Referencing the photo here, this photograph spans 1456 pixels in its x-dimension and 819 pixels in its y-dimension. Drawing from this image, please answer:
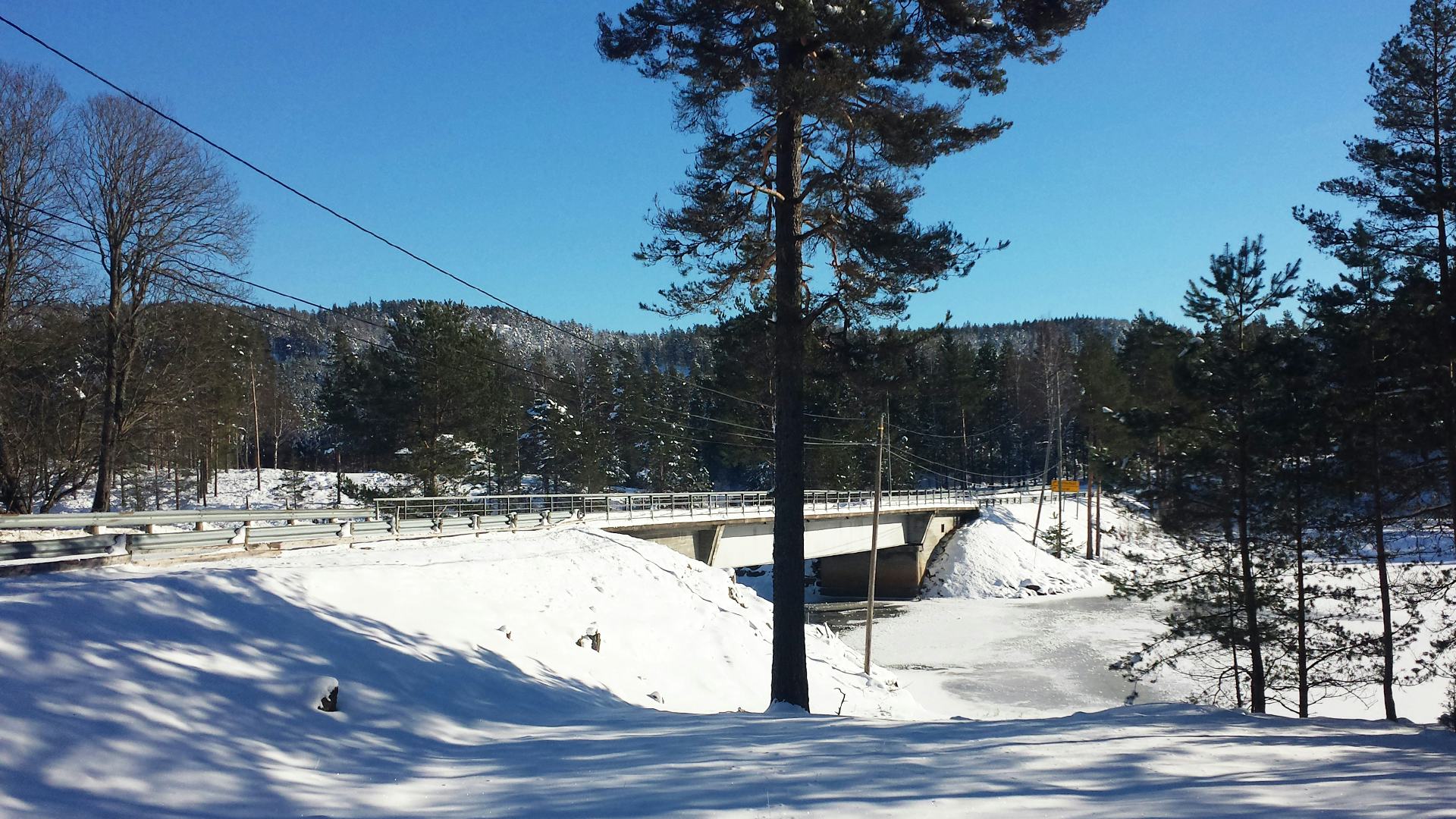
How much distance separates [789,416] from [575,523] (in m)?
15.2

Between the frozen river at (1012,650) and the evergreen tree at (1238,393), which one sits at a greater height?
the evergreen tree at (1238,393)

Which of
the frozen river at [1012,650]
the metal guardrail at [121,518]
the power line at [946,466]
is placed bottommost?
the frozen river at [1012,650]

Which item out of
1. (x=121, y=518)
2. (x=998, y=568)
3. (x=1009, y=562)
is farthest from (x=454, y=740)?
(x=1009, y=562)

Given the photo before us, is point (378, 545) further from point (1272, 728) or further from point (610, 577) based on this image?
point (1272, 728)

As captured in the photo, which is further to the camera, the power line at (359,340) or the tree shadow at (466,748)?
the power line at (359,340)

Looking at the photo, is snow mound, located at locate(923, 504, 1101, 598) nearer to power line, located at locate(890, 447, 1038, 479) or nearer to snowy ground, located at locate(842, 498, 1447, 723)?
snowy ground, located at locate(842, 498, 1447, 723)

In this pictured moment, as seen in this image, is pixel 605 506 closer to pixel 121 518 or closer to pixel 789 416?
pixel 121 518

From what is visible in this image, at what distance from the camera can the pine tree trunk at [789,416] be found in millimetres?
12695

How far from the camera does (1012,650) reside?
31.8 m

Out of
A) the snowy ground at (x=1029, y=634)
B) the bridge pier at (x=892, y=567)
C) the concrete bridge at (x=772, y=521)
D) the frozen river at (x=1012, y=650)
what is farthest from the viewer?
the bridge pier at (x=892, y=567)

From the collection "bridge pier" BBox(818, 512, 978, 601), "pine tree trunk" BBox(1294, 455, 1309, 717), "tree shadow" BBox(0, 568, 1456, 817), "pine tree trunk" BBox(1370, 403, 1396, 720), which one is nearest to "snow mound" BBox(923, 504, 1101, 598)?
"bridge pier" BBox(818, 512, 978, 601)

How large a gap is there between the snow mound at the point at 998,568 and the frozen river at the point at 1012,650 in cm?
127

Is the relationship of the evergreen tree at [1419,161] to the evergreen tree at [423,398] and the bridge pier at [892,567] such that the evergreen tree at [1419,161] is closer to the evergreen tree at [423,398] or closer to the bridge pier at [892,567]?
the evergreen tree at [423,398]

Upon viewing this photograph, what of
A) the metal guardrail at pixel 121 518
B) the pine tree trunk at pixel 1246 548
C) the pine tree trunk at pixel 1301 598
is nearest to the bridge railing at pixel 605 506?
the metal guardrail at pixel 121 518
